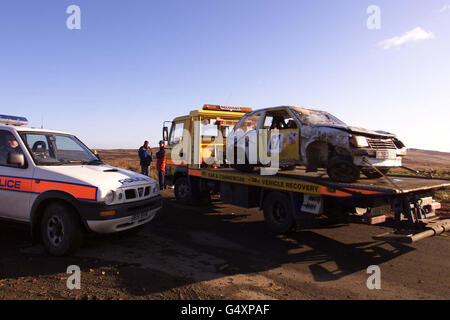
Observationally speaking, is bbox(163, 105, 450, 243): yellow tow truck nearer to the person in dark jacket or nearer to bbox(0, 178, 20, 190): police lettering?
the person in dark jacket

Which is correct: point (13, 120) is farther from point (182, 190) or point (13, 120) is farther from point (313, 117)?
point (313, 117)

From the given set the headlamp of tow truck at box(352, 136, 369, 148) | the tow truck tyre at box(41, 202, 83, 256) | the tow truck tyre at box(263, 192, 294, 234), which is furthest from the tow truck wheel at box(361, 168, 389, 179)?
the tow truck tyre at box(41, 202, 83, 256)

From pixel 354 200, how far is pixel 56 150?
5.20 metres

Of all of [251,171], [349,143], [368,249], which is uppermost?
[349,143]

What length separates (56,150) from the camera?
17.3 feet

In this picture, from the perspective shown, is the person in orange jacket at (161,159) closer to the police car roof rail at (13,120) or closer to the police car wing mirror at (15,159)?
the police car roof rail at (13,120)

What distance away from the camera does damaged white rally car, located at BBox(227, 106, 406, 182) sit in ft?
17.2

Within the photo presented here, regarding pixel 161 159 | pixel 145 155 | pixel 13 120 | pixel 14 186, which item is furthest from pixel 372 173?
pixel 145 155

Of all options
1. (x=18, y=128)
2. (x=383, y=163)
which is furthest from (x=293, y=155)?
(x=18, y=128)

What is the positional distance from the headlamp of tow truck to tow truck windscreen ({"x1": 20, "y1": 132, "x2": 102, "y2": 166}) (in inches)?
185

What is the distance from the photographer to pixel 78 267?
13.5 ft
